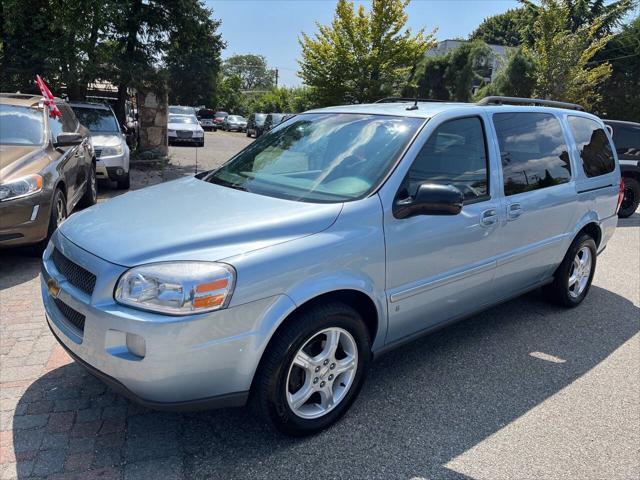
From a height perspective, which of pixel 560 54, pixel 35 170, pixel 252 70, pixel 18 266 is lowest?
pixel 18 266

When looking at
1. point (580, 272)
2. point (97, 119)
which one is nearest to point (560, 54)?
point (97, 119)

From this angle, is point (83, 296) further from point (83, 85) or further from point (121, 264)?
point (83, 85)

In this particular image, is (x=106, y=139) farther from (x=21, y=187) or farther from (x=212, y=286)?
(x=212, y=286)

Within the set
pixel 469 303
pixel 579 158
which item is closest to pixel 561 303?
pixel 579 158

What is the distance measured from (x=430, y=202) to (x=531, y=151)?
66.2 inches

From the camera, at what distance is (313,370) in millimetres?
2793

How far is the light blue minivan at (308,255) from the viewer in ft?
7.82

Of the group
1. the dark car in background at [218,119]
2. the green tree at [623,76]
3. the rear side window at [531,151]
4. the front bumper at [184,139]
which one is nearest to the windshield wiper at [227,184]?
the rear side window at [531,151]

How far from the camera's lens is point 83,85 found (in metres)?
12.1

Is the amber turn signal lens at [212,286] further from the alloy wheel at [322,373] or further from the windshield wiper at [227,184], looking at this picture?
the windshield wiper at [227,184]

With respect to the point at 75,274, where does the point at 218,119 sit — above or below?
above

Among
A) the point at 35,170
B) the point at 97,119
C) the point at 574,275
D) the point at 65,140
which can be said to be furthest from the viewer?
the point at 97,119

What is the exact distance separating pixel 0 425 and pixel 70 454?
0.53 metres

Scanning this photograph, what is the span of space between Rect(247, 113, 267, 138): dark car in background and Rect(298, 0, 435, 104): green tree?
36.6ft
